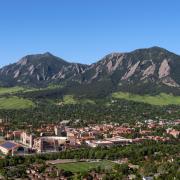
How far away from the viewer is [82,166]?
75.2m

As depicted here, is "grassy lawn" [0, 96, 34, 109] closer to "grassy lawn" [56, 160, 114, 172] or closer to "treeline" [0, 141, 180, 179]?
"treeline" [0, 141, 180, 179]

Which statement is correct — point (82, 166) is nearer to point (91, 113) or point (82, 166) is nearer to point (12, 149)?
point (12, 149)

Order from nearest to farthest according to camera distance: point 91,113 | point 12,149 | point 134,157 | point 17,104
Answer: point 134,157 → point 12,149 → point 91,113 → point 17,104

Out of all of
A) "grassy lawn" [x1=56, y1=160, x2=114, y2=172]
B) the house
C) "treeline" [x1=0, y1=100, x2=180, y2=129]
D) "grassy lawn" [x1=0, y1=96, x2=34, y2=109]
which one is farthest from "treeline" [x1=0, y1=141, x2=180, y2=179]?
"grassy lawn" [x1=0, y1=96, x2=34, y2=109]

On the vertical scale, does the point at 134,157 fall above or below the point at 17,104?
below

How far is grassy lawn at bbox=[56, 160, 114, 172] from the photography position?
237ft

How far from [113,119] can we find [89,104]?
145 feet

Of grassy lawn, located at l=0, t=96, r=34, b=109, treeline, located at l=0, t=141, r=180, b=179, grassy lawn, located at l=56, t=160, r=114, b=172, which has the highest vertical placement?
grassy lawn, located at l=0, t=96, r=34, b=109

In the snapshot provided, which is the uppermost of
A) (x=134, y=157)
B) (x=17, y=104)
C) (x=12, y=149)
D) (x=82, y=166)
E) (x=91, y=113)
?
(x=17, y=104)

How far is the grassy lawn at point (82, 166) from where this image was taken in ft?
237

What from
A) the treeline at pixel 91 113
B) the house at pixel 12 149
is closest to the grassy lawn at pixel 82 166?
the house at pixel 12 149

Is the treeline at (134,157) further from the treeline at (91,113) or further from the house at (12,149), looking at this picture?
the treeline at (91,113)

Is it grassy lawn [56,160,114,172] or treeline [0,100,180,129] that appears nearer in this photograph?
grassy lawn [56,160,114,172]

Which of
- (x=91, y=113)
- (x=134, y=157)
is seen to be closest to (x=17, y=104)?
(x=91, y=113)
